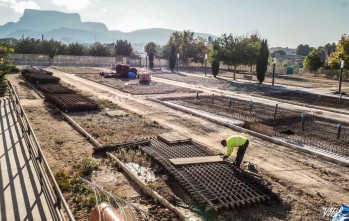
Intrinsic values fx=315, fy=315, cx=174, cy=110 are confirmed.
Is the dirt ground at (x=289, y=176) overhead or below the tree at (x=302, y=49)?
below

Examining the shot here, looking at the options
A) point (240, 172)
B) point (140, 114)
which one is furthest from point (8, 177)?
point (140, 114)

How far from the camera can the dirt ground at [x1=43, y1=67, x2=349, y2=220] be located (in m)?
7.91

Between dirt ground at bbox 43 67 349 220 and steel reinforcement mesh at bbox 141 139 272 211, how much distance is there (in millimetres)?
430

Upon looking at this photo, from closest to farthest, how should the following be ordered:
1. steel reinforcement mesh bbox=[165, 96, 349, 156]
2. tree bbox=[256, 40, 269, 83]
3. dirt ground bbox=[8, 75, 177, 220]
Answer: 1. dirt ground bbox=[8, 75, 177, 220]
2. steel reinforcement mesh bbox=[165, 96, 349, 156]
3. tree bbox=[256, 40, 269, 83]

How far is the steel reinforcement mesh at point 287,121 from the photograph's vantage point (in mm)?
14070

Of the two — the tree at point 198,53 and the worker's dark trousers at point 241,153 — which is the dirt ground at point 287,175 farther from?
the tree at point 198,53

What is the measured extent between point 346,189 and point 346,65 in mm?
30700

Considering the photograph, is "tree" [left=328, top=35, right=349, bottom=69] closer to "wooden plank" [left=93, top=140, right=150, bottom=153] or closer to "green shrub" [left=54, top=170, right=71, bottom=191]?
"wooden plank" [left=93, top=140, right=150, bottom=153]

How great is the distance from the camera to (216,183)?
912 cm

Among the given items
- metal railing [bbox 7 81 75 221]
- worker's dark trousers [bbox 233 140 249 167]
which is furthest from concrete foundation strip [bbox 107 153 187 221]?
worker's dark trousers [bbox 233 140 249 167]

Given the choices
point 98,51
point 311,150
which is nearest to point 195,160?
point 311,150

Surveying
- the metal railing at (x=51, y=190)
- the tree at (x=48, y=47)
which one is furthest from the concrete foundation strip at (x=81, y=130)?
the tree at (x=48, y=47)

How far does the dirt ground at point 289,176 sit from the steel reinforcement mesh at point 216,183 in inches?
16.9

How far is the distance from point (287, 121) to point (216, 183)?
10.1m
